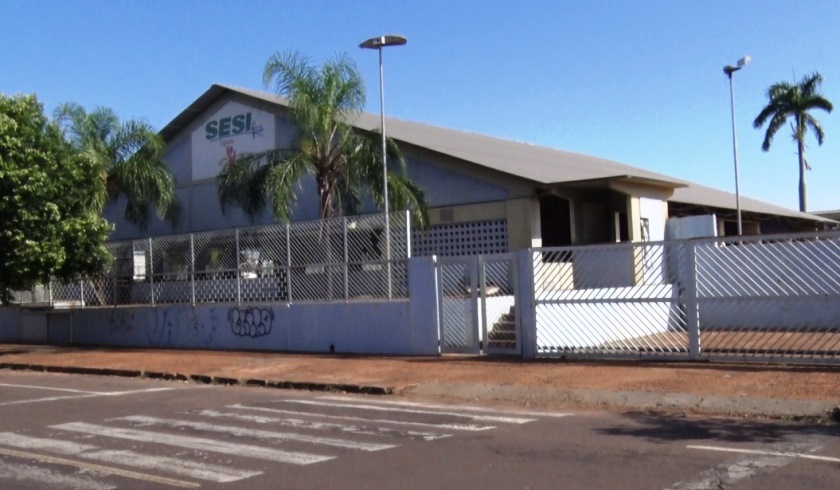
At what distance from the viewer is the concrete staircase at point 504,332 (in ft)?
57.7

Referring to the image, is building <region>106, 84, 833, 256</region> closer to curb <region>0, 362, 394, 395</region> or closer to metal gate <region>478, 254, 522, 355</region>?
metal gate <region>478, 254, 522, 355</region>

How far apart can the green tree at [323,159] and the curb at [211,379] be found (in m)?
5.62

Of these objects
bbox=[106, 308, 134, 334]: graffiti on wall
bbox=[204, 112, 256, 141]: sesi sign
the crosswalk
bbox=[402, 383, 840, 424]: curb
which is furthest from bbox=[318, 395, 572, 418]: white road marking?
bbox=[204, 112, 256, 141]: sesi sign

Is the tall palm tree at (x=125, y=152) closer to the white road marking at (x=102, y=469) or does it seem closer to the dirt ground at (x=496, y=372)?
the dirt ground at (x=496, y=372)

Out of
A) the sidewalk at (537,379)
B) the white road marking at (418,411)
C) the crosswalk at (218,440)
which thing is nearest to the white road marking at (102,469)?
the crosswalk at (218,440)

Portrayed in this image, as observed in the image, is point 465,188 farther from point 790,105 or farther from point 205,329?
point 790,105

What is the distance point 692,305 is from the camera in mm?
14820

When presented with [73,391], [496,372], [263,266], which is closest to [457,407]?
[496,372]

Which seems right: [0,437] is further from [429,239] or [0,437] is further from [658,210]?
[658,210]

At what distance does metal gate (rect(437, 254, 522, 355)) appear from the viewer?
1744cm

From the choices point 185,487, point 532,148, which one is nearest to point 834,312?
point 185,487

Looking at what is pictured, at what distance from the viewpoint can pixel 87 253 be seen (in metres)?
22.3

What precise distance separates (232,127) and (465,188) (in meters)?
9.82

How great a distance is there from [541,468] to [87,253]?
17.2m
